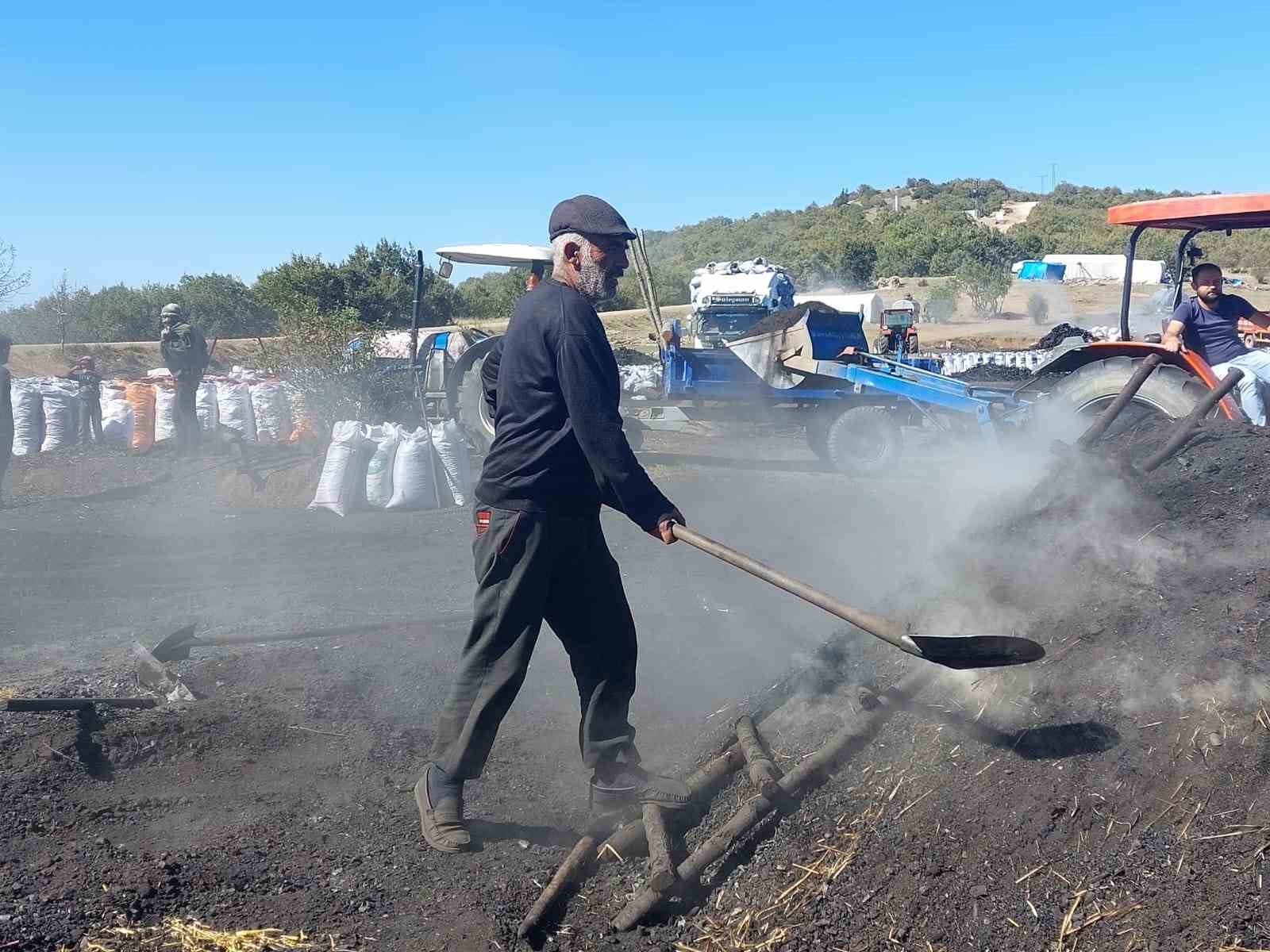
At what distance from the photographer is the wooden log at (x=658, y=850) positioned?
2.76 m

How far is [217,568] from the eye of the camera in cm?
721

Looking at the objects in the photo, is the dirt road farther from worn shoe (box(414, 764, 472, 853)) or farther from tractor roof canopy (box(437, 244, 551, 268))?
tractor roof canopy (box(437, 244, 551, 268))

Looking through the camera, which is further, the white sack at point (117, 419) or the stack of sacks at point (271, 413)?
the white sack at point (117, 419)

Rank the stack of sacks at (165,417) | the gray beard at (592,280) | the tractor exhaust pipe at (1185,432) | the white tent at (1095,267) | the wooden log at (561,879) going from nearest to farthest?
the wooden log at (561,879), the gray beard at (592,280), the tractor exhaust pipe at (1185,432), the stack of sacks at (165,417), the white tent at (1095,267)

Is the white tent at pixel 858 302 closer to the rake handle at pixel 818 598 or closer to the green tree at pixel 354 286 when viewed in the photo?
the green tree at pixel 354 286

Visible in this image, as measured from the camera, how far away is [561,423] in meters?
3.20

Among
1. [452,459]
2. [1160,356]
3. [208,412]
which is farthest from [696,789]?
[208,412]

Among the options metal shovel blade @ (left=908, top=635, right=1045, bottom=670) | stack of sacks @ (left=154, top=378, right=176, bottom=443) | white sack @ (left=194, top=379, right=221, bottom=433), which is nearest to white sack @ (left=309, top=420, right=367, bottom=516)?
white sack @ (left=194, top=379, right=221, bottom=433)

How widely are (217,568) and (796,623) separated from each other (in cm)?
411

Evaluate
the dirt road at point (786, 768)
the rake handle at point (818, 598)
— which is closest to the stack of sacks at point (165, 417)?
the dirt road at point (786, 768)

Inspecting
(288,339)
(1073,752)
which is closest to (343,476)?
(288,339)

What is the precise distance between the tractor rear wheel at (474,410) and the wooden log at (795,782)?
25.7 feet

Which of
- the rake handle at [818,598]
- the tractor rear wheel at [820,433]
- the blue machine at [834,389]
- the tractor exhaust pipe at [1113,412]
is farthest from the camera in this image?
the tractor rear wheel at [820,433]

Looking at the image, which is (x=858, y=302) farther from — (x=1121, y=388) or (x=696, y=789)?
(x=696, y=789)
